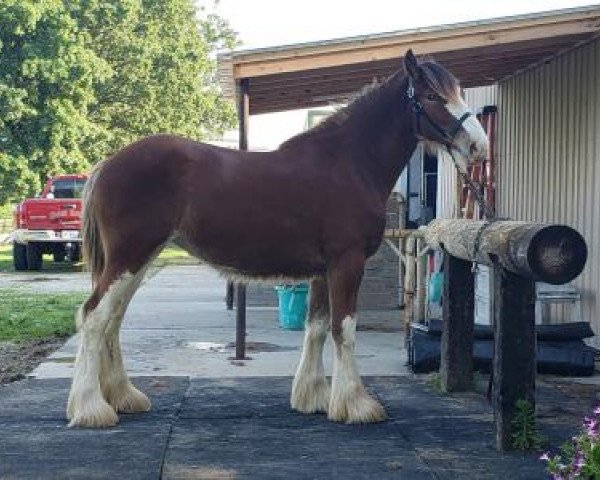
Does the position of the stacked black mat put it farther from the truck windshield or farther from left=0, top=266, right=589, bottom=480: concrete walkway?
the truck windshield

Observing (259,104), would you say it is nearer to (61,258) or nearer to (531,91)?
(531,91)

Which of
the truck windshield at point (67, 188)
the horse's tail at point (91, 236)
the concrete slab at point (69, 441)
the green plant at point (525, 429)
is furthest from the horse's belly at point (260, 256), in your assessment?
the truck windshield at point (67, 188)

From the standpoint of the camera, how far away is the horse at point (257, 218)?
5387mm

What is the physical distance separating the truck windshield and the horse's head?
52.7 ft

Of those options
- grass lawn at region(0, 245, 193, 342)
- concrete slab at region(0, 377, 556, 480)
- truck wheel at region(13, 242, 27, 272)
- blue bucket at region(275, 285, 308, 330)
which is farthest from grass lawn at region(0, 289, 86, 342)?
truck wheel at region(13, 242, 27, 272)

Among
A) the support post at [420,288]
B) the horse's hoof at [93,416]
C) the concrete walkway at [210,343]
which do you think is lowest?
the horse's hoof at [93,416]

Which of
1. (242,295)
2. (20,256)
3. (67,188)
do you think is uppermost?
(67,188)

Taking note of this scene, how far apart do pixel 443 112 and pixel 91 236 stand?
2314 mm

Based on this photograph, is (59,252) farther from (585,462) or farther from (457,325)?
(585,462)

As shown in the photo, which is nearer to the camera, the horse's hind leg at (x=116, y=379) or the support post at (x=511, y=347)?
the support post at (x=511, y=347)

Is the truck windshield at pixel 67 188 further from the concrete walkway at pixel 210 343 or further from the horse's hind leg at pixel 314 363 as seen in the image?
the horse's hind leg at pixel 314 363

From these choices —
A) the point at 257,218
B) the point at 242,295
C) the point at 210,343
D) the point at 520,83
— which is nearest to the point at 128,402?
the point at 257,218

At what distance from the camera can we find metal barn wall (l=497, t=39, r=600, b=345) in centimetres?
831

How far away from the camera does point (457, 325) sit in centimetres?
639
